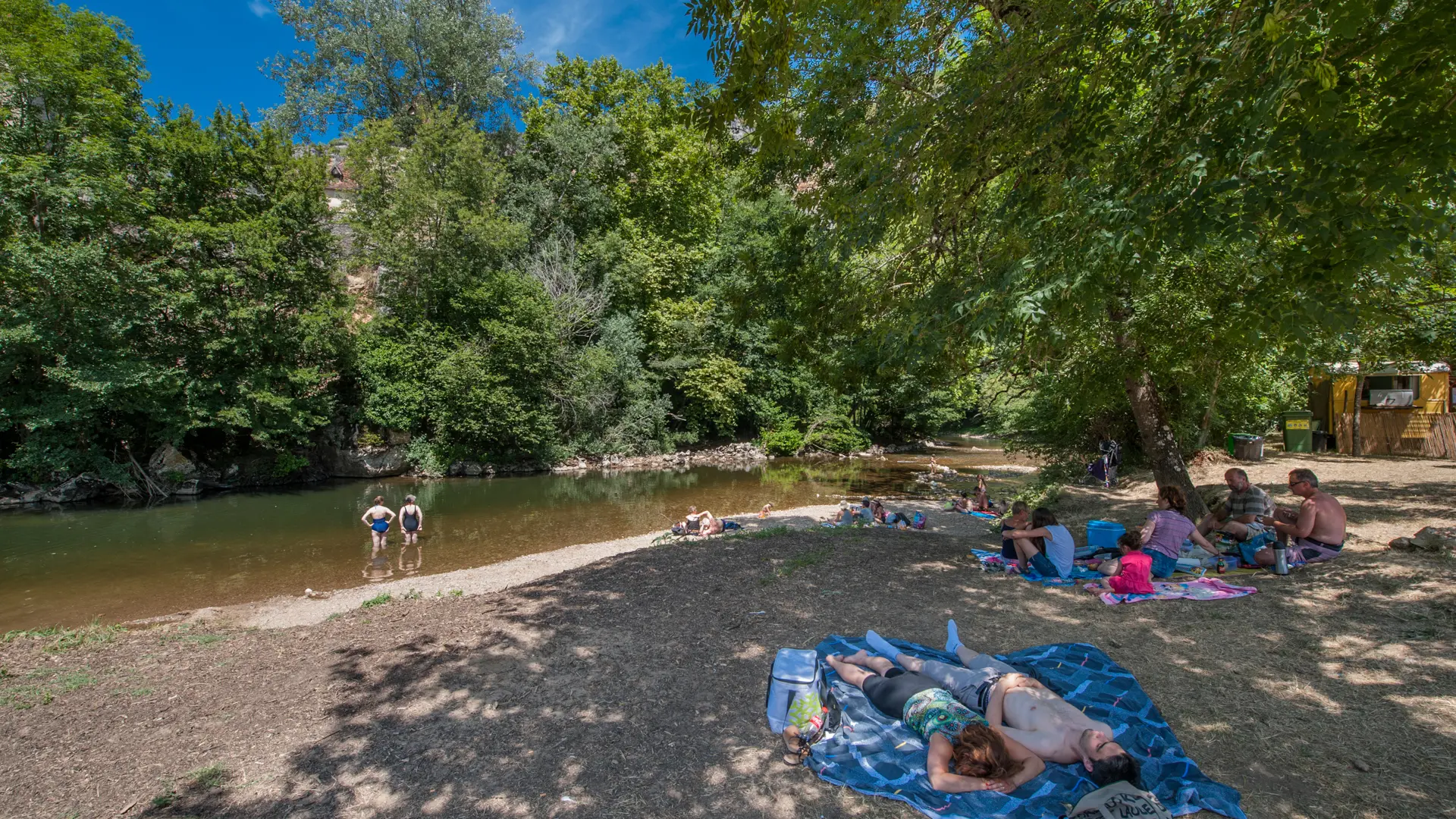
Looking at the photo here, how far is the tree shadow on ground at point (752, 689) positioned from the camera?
10.3 feet

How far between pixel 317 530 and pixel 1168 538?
54.2ft

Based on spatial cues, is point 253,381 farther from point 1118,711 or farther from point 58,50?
point 1118,711

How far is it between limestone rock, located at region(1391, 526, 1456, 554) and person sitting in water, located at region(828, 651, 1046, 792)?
17.6 ft

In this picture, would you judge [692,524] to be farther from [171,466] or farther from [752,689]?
[171,466]

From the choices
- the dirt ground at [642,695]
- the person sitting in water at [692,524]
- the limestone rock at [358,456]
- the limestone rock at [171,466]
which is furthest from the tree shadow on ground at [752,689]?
the limestone rock at [358,456]

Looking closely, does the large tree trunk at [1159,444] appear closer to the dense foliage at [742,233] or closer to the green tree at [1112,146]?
the dense foliage at [742,233]

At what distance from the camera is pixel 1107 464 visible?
45.1 ft

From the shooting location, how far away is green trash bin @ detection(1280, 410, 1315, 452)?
16047 millimetres

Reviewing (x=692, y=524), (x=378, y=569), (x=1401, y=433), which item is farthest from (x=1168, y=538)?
(x=1401, y=433)

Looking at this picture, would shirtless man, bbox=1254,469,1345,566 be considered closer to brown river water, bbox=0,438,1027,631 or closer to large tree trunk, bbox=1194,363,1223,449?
large tree trunk, bbox=1194,363,1223,449

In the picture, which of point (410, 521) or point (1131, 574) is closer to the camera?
point (1131, 574)

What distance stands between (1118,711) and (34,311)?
24.8 meters

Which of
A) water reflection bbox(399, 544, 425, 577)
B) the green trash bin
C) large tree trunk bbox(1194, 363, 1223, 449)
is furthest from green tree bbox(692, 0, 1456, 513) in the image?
the green trash bin

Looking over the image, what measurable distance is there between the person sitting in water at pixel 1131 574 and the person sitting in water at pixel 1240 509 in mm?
1701
